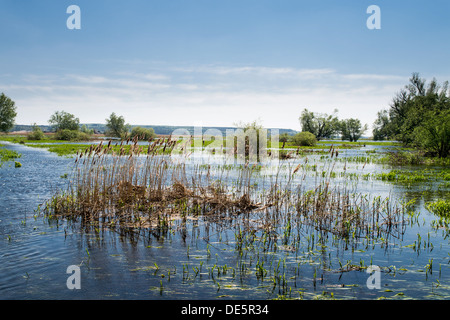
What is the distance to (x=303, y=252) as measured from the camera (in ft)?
27.6

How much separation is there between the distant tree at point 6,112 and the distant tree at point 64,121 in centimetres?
2891

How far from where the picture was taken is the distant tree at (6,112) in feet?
322

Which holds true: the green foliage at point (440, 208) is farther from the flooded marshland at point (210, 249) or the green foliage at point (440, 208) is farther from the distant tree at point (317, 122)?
the distant tree at point (317, 122)

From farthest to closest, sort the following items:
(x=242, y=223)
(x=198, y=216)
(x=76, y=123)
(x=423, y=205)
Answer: (x=76, y=123) < (x=423, y=205) < (x=198, y=216) < (x=242, y=223)

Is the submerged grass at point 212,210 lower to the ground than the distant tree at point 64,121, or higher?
lower

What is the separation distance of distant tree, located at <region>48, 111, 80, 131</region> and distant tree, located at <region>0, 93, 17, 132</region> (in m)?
28.9

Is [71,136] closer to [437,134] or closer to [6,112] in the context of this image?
[6,112]

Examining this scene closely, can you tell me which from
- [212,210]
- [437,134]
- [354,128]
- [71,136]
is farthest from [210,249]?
[354,128]

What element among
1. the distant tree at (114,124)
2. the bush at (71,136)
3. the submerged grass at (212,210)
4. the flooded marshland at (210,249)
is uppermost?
the distant tree at (114,124)

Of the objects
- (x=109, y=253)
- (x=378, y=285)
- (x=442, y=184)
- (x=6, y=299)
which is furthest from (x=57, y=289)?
(x=442, y=184)

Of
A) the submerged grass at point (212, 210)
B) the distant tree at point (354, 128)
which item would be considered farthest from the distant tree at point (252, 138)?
the distant tree at point (354, 128)

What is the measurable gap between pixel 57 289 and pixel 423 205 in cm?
1474

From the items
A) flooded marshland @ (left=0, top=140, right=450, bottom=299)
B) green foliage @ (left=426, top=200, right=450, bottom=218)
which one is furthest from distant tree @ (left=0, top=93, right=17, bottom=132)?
green foliage @ (left=426, top=200, right=450, bottom=218)
